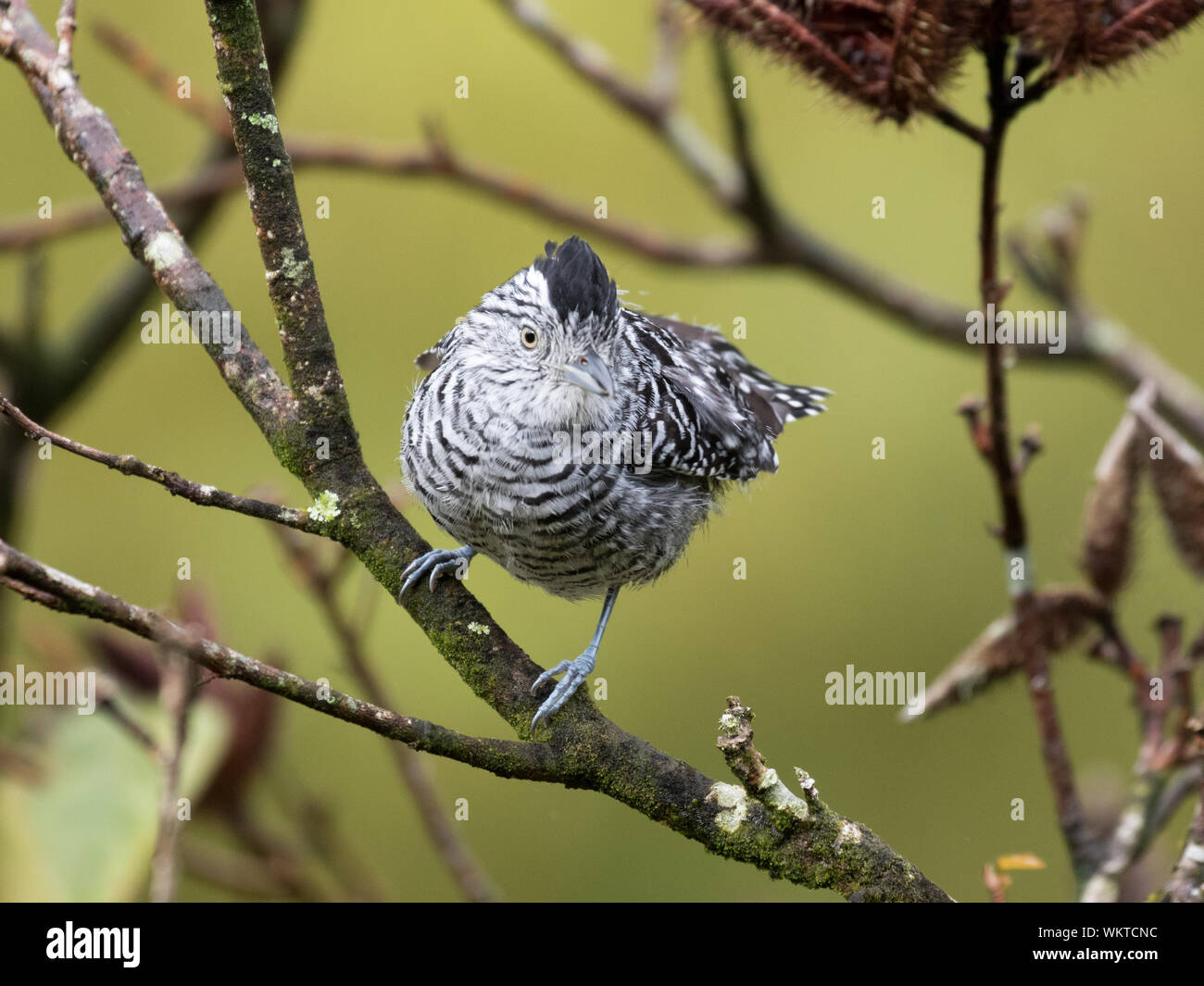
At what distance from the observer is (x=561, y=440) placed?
2.05 metres

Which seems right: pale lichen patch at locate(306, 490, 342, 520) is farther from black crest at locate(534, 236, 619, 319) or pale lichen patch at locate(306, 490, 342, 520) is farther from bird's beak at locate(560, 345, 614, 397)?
black crest at locate(534, 236, 619, 319)

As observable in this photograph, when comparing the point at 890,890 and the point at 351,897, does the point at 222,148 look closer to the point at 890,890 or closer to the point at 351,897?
the point at 351,897

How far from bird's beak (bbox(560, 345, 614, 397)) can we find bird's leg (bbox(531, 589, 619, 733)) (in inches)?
17.9

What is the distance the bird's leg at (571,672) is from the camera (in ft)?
4.33

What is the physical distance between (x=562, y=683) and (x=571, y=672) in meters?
0.31

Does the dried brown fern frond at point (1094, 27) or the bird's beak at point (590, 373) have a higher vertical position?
the dried brown fern frond at point (1094, 27)

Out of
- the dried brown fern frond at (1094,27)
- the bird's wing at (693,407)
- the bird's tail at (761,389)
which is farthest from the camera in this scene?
the bird's tail at (761,389)

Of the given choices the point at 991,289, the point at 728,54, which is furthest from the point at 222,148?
the point at 991,289

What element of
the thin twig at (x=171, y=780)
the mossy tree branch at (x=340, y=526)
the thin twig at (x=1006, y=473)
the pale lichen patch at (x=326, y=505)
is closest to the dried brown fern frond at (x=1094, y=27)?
the thin twig at (x=1006, y=473)

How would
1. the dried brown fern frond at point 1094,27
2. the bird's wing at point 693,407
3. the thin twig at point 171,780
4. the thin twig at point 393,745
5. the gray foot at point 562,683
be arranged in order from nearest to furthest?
the thin twig at point 171,780
the gray foot at point 562,683
the dried brown fern frond at point 1094,27
the thin twig at point 393,745
the bird's wing at point 693,407

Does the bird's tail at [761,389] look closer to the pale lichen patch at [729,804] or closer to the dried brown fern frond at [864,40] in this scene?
the dried brown fern frond at [864,40]

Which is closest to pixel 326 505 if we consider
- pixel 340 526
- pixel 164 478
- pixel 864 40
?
pixel 340 526

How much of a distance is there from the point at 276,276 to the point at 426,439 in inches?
29.4

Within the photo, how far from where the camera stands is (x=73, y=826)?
1.94m
